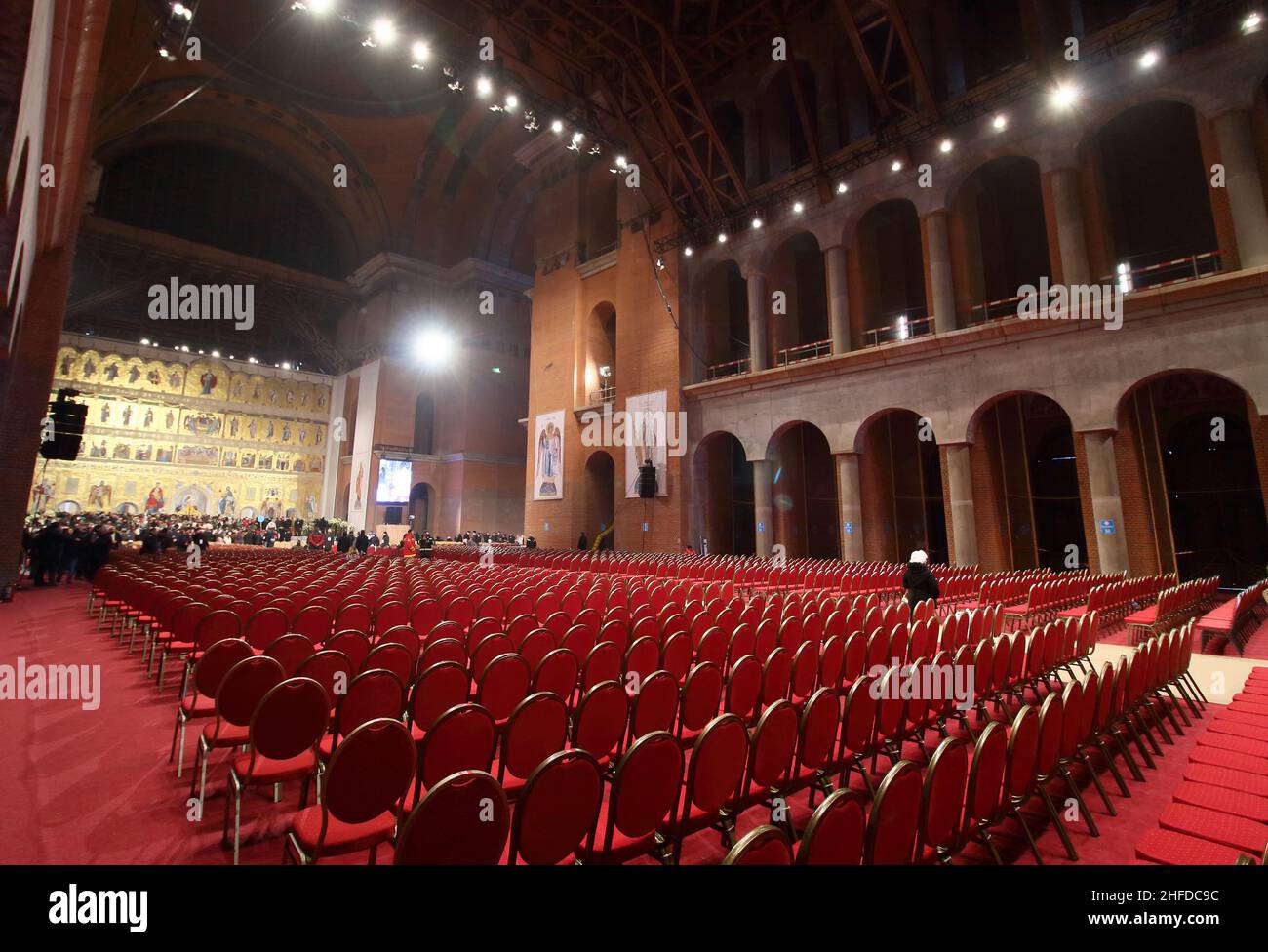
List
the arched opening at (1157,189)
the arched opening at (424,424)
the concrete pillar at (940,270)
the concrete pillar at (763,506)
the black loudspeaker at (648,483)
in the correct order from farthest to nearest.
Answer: the arched opening at (424,424) → the black loudspeaker at (648,483) → the concrete pillar at (763,506) → the arched opening at (1157,189) → the concrete pillar at (940,270)

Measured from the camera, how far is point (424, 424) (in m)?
32.6

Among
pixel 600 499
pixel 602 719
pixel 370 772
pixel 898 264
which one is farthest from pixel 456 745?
pixel 898 264

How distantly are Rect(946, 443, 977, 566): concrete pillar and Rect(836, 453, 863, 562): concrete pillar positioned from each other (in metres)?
2.45

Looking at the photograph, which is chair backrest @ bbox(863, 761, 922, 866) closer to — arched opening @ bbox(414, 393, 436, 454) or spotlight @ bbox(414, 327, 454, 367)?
spotlight @ bbox(414, 327, 454, 367)

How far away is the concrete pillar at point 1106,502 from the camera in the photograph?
1186 centimetres

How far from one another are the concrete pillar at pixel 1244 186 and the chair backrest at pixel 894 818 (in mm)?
14595

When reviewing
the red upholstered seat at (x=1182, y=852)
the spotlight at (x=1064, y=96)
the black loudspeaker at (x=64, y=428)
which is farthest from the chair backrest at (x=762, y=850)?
the spotlight at (x=1064, y=96)

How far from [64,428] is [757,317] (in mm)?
18261

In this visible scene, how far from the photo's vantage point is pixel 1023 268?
17953mm

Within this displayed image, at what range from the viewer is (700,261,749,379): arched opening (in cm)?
2038

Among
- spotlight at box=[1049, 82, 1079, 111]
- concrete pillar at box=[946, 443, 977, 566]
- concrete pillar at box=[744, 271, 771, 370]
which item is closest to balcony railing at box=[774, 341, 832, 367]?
concrete pillar at box=[744, 271, 771, 370]

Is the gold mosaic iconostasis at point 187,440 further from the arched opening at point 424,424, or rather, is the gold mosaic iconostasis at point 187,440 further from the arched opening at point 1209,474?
the arched opening at point 1209,474

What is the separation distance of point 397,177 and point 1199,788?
35.9 meters
